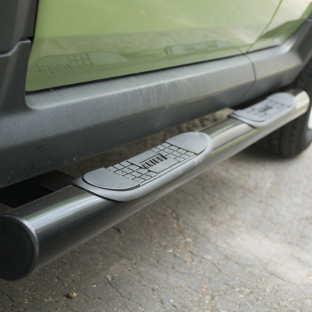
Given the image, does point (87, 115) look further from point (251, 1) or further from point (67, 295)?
point (251, 1)

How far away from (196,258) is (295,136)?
1.33 meters

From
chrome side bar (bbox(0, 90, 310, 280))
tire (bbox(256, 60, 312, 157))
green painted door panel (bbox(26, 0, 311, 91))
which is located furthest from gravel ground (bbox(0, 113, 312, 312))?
green painted door panel (bbox(26, 0, 311, 91))

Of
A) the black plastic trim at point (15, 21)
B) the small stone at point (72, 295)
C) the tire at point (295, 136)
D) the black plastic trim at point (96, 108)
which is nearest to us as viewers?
the black plastic trim at point (15, 21)

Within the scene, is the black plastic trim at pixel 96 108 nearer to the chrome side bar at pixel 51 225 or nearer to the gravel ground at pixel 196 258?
the chrome side bar at pixel 51 225

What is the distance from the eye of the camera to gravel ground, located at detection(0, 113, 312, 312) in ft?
5.03

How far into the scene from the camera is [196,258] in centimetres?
184

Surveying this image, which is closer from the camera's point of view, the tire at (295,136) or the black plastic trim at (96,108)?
the black plastic trim at (96,108)

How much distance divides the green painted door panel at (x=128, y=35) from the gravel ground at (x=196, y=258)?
0.78 meters

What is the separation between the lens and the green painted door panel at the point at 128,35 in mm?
1080

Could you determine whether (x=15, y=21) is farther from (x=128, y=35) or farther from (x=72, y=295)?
(x=72, y=295)

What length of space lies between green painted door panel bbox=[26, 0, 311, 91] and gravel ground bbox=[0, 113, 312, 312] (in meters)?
0.78

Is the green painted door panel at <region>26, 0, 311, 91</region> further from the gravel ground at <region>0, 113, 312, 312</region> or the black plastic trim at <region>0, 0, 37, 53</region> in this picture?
the gravel ground at <region>0, 113, 312, 312</region>

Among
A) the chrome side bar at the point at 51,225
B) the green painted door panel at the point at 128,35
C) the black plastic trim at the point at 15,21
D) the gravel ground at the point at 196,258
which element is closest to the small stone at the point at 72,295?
the gravel ground at the point at 196,258

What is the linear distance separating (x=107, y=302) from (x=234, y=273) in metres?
0.58
